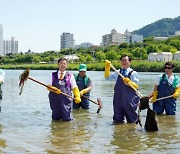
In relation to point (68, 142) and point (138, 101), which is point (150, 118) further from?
point (68, 142)

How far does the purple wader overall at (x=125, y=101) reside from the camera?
9.38 metres

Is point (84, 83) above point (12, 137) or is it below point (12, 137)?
above

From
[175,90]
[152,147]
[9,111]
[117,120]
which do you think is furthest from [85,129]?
[9,111]

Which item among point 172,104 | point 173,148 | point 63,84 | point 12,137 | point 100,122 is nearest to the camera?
point 173,148

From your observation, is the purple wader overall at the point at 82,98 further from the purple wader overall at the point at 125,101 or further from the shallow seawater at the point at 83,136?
the purple wader overall at the point at 125,101

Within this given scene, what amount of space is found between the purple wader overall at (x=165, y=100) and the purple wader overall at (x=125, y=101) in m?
1.68

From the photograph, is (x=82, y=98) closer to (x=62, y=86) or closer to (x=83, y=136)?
Result: (x=62, y=86)

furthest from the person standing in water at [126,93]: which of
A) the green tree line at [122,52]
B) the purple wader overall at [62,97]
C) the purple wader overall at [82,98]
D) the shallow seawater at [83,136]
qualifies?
the green tree line at [122,52]

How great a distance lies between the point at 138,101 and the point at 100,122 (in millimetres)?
1300

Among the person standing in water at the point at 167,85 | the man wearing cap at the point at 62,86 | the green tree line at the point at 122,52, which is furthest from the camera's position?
the green tree line at the point at 122,52

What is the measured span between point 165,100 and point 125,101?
225cm

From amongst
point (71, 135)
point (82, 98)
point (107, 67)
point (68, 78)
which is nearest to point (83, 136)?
point (71, 135)

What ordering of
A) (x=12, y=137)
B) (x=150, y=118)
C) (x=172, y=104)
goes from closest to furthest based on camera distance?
1. (x=12, y=137)
2. (x=150, y=118)
3. (x=172, y=104)

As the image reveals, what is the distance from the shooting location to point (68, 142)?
7543 mm
